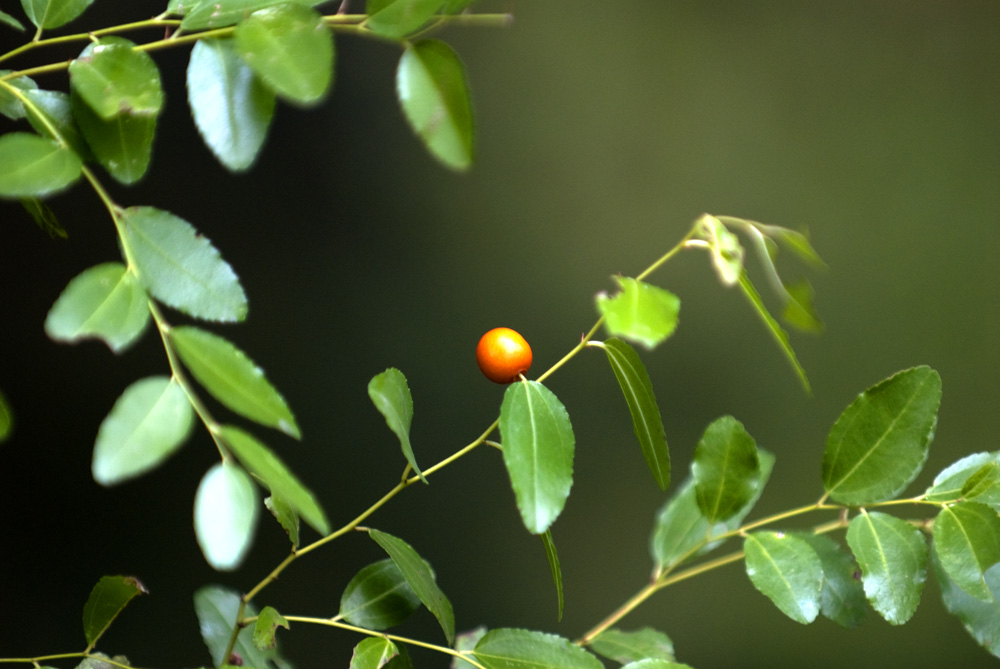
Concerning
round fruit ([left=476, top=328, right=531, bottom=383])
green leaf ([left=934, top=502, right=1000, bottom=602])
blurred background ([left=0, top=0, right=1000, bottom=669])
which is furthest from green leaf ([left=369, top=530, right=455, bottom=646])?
blurred background ([left=0, top=0, right=1000, bottom=669])

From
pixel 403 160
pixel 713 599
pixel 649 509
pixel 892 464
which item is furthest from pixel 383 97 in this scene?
pixel 713 599

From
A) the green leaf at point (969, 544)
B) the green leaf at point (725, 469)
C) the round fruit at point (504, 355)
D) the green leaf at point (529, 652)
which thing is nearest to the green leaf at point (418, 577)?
the green leaf at point (529, 652)

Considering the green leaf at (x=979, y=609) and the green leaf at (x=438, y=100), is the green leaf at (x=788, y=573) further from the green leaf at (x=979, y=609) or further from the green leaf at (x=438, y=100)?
the green leaf at (x=438, y=100)

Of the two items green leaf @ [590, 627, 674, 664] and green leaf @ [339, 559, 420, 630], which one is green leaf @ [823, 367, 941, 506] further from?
green leaf @ [339, 559, 420, 630]

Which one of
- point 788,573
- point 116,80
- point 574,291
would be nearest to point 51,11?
point 116,80

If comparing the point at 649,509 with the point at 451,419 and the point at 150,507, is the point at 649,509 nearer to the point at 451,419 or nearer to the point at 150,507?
the point at 451,419

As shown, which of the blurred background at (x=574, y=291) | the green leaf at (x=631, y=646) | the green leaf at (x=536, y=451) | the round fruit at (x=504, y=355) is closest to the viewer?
the green leaf at (x=536, y=451)
